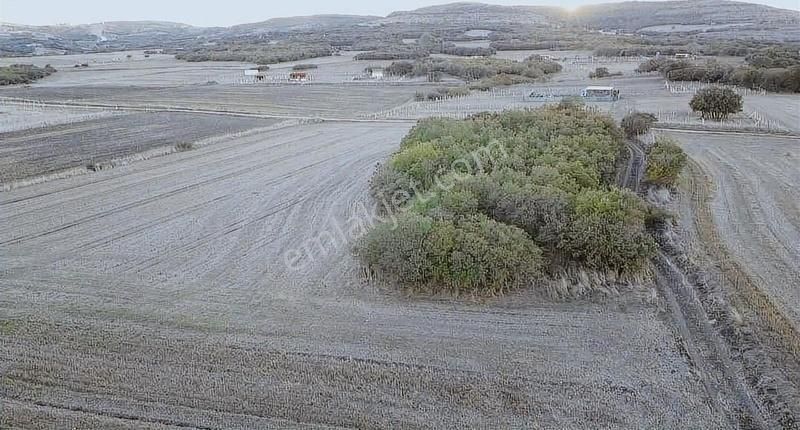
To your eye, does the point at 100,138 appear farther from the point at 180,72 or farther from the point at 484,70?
the point at 180,72

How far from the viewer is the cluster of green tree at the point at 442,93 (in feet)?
170

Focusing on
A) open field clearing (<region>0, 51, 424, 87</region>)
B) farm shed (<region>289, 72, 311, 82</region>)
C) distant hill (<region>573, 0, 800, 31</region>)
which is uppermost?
distant hill (<region>573, 0, 800, 31</region>)

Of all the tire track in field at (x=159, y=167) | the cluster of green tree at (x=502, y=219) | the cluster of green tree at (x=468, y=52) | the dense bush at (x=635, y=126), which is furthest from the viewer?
the cluster of green tree at (x=468, y=52)

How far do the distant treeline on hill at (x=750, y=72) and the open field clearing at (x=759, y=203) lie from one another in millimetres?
19873

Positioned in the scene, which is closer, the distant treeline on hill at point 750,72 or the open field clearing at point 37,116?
the open field clearing at point 37,116

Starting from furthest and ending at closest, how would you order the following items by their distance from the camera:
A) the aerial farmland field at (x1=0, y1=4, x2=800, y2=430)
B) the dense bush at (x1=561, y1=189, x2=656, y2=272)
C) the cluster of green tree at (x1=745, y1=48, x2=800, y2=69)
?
1. the cluster of green tree at (x1=745, y1=48, x2=800, y2=69)
2. the dense bush at (x1=561, y1=189, x2=656, y2=272)
3. the aerial farmland field at (x1=0, y1=4, x2=800, y2=430)

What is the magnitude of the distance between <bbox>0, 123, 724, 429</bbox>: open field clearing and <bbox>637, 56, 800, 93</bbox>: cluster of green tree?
42.9 metres

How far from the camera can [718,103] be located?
37719 mm

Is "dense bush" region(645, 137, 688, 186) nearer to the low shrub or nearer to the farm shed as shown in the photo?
the low shrub

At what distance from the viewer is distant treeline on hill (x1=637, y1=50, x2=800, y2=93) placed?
161ft

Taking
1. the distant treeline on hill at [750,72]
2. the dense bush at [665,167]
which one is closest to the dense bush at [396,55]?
the distant treeline on hill at [750,72]

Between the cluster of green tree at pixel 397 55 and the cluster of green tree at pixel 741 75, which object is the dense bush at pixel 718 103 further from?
the cluster of green tree at pixel 397 55

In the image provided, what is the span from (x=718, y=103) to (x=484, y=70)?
101ft

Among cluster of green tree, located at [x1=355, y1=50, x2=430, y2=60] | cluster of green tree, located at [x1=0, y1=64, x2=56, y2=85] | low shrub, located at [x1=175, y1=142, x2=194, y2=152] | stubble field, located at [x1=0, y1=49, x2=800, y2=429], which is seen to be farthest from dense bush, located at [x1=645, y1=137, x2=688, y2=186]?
cluster of green tree, located at [x1=0, y1=64, x2=56, y2=85]
